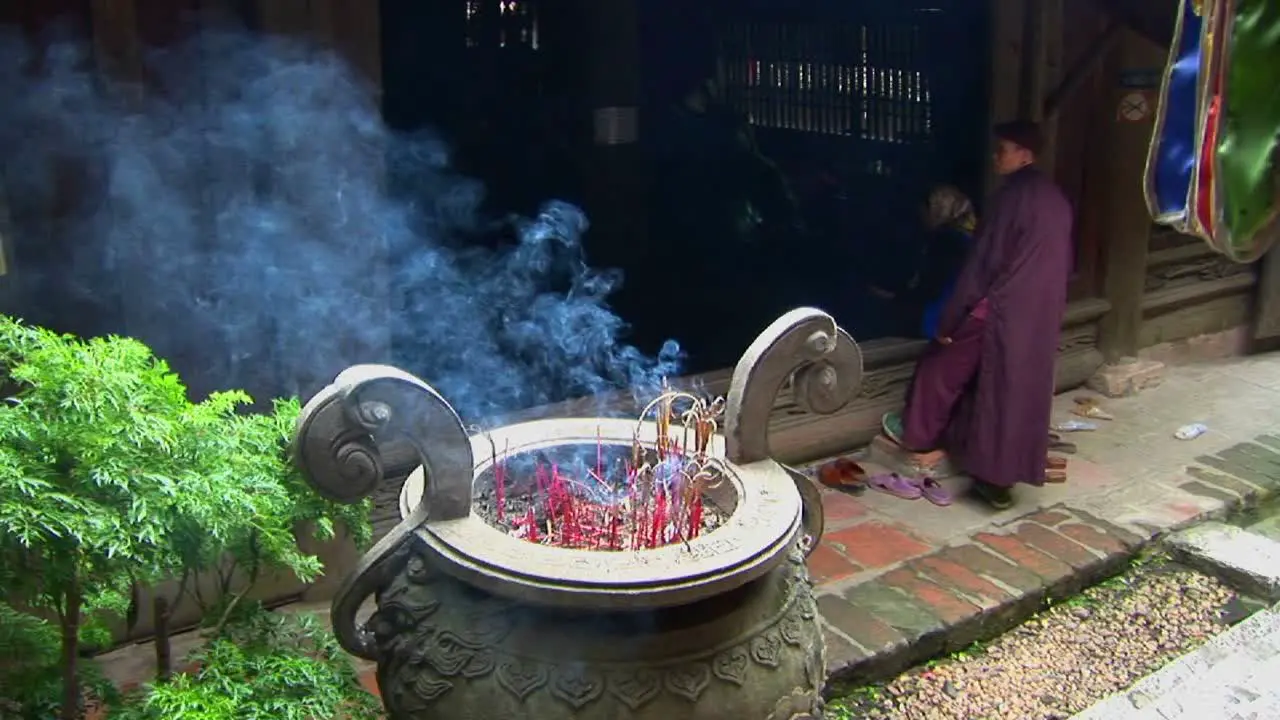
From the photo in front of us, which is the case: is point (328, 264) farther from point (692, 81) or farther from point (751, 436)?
point (692, 81)

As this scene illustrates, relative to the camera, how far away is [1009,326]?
566cm

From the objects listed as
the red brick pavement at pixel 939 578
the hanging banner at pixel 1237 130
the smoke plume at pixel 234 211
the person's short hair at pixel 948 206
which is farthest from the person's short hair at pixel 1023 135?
the hanging banner at pixel 1237 130

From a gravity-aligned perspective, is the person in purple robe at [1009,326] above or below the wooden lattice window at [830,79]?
below

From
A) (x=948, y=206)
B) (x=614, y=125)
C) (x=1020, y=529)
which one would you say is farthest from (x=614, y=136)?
(x=1020, y=529)

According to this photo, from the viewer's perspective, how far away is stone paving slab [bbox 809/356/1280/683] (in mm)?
4711

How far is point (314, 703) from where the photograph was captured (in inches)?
105

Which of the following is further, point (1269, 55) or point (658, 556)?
point (658, 556)

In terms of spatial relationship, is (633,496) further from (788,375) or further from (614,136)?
(614,136)

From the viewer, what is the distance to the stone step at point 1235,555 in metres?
5.24

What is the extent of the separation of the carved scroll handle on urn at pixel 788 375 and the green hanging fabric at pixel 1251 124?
112 centimetres

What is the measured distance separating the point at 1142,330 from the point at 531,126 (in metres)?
5.09

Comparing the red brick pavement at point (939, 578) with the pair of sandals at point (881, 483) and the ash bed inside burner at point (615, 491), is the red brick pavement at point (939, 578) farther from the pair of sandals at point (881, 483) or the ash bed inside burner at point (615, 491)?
the ash bed inside burner at point (615, 491)

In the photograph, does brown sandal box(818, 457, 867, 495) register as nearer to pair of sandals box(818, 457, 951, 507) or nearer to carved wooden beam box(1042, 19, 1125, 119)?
pair of sandals box(818, 457, 951, 507)

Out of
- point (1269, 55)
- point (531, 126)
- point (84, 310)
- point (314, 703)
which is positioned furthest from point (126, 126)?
point (531, 126)
